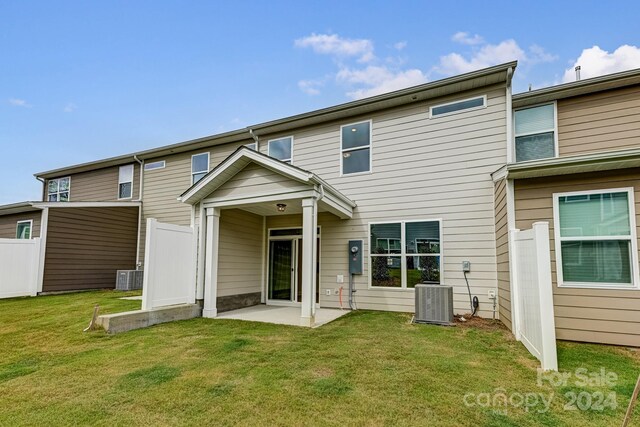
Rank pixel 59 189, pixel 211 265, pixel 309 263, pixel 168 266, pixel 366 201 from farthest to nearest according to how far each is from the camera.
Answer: pixel 59 189 → pixel 366 201 → pixel 211 265 → pixel 168 266 → pixel 309 263

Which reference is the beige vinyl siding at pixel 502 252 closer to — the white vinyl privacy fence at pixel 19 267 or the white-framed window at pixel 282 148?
the white-framed window at pixel 282 148

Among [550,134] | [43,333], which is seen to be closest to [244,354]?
[43,333]

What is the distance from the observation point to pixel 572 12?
27.4ft

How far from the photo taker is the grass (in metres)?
2.74

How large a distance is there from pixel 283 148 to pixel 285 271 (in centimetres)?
343

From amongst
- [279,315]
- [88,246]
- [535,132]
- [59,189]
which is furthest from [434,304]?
[59,189]

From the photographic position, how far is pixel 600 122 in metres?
6.53

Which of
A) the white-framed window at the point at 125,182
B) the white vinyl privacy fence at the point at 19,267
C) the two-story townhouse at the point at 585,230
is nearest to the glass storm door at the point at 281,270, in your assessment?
the two-story townhouse at the point at 585,230

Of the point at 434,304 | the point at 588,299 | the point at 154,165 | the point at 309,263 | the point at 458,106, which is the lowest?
the point at 434,304

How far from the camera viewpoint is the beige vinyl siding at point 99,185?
12.6 m

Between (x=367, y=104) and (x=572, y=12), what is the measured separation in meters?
5.91

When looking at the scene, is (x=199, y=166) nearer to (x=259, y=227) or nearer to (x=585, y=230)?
(x=259, y=227)

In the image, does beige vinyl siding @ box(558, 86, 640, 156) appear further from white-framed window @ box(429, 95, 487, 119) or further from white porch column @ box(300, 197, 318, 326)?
white porch column @ box(300, 197, 318, 326)

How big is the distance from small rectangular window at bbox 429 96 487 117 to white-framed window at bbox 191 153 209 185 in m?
7.45
